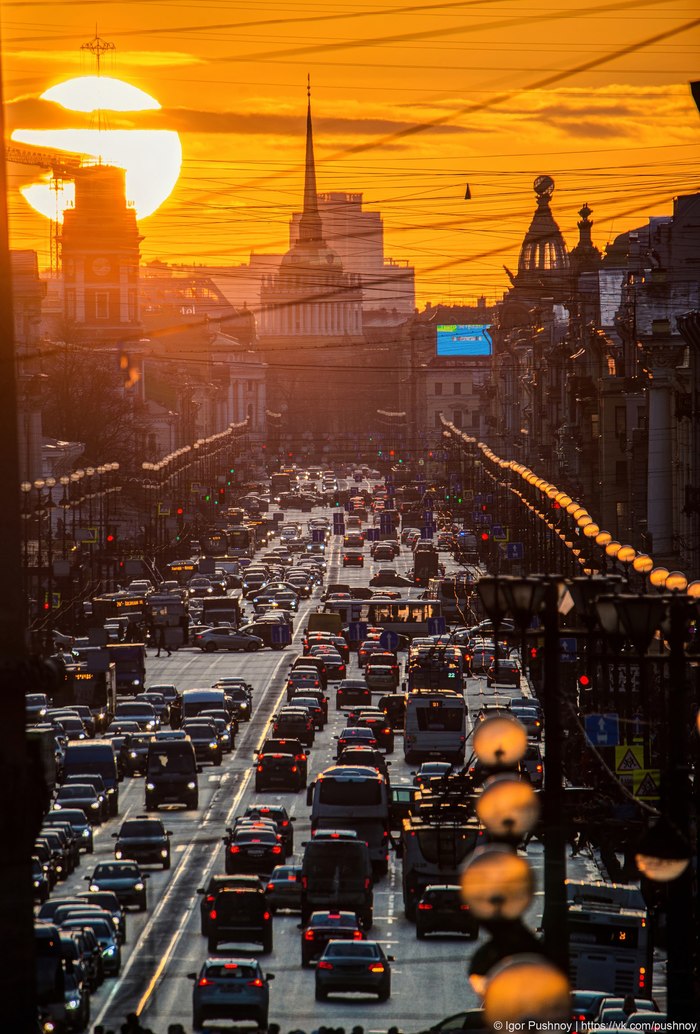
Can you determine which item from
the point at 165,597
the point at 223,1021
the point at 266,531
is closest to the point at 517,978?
the point at 223,1021

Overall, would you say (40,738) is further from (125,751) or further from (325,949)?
(125,751)

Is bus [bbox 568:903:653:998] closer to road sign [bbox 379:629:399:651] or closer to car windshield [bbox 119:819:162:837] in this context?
car windshield [bbox 119:819:162:837]

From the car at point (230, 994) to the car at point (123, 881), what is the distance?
9940 millimetres

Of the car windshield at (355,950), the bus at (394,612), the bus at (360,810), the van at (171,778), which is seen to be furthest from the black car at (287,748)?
the bus at (394,612)

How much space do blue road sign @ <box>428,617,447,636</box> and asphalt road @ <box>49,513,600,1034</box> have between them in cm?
3429

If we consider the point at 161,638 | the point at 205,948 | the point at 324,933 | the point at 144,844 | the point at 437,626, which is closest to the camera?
the point at 324,933

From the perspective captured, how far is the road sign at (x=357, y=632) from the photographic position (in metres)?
97.7

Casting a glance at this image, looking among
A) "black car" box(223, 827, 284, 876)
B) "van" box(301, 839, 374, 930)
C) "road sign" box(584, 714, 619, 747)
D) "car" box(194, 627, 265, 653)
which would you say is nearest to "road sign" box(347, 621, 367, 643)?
"car" box(194, 627, 265, 653)

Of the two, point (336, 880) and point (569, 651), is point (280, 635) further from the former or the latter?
point (336, 880)

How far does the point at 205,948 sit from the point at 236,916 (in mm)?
836

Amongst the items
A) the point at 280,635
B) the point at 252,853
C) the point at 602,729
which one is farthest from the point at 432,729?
the point at 280,635

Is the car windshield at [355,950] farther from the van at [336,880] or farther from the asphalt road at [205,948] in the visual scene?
the van at [336,880]

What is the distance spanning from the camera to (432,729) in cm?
6378

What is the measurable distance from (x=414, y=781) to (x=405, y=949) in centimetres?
1701
